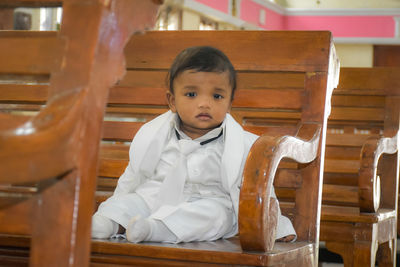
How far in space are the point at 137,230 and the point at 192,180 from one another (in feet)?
1.14

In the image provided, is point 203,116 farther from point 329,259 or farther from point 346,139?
point 329,259

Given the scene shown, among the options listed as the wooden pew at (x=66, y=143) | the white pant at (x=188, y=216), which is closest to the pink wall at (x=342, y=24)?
the white pant at (x=188, y=216)

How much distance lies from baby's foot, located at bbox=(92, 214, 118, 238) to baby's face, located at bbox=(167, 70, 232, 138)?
388mm

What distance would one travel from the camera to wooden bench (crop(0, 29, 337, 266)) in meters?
1.18

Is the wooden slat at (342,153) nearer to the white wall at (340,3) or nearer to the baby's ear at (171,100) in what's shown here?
the baby's ear at (171,100)

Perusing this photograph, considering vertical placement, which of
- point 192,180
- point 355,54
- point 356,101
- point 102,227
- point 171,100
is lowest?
point 102,227

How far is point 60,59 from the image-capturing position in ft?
2.40

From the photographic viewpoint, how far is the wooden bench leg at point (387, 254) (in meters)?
2.58

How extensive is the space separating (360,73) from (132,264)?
1795 mm

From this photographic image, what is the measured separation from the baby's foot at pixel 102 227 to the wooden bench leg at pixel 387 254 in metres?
1.47

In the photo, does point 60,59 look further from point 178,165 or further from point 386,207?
point 386,207

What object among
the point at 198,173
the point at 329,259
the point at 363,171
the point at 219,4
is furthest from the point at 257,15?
the point at 198,173

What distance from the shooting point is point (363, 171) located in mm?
2213

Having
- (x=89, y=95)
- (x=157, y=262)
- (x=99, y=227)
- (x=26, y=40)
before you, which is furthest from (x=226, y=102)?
(x=89, y=95)
